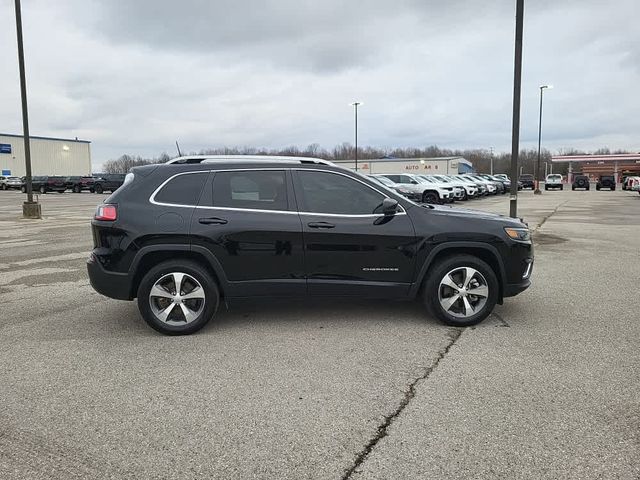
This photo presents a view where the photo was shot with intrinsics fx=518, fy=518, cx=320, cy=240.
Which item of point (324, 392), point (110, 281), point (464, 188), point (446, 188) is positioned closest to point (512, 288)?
point (324, 392)

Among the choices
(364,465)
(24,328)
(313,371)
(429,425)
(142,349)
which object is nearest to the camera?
(364,465)

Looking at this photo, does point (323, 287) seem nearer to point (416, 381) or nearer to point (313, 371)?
point (313, 371)

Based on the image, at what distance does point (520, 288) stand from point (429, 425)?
2660mm

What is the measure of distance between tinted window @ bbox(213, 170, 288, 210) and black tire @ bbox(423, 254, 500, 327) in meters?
1.70

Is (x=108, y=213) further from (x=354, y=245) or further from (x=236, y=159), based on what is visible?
(x=354, y=245)

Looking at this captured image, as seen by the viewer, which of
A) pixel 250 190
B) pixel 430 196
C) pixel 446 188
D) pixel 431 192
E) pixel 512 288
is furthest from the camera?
pixel 446 188

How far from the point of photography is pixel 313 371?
4246 mm

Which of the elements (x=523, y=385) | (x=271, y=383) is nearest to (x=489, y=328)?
(x=523, y=385)

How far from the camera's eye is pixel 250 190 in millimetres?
5363

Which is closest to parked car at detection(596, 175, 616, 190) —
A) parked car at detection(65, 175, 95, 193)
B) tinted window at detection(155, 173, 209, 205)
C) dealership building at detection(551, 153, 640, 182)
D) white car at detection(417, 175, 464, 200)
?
white car at detection(417, 175, 464, 200)

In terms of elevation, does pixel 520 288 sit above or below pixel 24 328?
above

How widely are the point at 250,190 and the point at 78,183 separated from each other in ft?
163

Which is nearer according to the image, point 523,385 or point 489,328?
point 523,385

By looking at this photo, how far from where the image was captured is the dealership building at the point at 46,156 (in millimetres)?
68750
